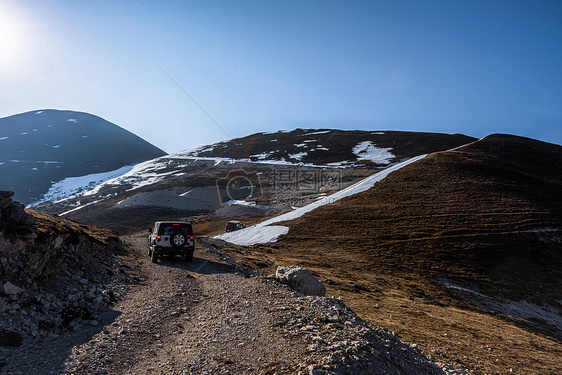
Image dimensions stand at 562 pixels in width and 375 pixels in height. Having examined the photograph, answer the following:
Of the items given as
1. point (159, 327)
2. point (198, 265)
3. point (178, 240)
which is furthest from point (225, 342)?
point (178, 240)

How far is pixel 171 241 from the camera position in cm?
1852

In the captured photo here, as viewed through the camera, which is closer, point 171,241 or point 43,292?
point 43,292

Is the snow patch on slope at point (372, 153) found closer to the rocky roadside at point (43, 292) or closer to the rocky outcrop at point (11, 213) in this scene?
the rocky roadside at point (43, 292)

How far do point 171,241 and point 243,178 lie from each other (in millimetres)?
86202

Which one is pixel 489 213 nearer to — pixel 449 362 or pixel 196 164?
pixel 449 362

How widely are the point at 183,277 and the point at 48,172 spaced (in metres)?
162

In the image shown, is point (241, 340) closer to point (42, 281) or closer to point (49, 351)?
point (49, 351)

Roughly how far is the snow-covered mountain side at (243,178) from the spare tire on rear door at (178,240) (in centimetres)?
4422

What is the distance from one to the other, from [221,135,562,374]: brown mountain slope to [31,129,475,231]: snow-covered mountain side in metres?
26.0

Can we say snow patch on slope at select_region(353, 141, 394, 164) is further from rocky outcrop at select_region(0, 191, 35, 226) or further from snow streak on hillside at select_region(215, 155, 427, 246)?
rocky outcrop at select_region(0, 191, 35, 226)

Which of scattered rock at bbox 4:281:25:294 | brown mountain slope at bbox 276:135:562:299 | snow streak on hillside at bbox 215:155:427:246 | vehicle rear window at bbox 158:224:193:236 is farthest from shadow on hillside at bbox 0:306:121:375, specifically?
snow streak on hillside at bbox 215:155:427:246

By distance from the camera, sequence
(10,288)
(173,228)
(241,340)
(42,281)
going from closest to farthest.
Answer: (241,340) → (10,288) → (42,281) → (173,228)

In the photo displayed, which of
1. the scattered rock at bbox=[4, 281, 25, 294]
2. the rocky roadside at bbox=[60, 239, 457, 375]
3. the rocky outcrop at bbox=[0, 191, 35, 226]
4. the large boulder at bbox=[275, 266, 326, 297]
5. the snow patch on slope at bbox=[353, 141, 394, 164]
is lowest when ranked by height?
the large boulder at bbox=[275, 266, 326, 297]

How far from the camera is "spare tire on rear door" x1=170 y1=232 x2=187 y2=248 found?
1856cm
